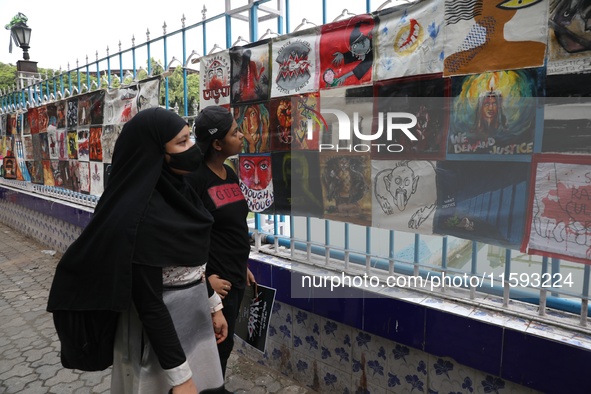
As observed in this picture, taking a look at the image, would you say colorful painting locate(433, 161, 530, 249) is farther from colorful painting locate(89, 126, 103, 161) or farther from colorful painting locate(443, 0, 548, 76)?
colorful painting locate(89, 126, 103, 161)

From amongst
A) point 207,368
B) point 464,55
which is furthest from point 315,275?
point 464,55

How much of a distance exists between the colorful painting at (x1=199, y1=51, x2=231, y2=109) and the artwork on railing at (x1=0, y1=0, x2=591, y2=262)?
0.04 feet

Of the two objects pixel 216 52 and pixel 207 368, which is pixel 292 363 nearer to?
pixel 207 368

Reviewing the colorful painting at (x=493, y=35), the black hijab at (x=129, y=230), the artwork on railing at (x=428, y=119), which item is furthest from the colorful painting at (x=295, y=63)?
the black hijab at (x=129, y=230)

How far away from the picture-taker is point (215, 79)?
2984mm

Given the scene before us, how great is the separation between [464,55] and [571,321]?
123 centimetres

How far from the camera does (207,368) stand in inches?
67.4

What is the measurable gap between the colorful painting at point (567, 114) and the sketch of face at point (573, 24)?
0.36ft

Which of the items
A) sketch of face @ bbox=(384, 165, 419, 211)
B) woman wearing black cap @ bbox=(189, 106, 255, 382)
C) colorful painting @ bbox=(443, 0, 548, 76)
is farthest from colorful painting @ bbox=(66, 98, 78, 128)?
colorful painting @ bbox=(443, 0, 548, 76)

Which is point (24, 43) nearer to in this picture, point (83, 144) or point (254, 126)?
point (83, 144)

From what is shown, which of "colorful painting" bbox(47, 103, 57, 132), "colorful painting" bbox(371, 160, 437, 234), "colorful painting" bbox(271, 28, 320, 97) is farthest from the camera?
"colorful painting" bbox(47, 103, 57, 132)

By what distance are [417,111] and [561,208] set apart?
0.74 meters

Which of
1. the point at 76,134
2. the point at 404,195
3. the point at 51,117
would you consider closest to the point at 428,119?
the point at 404,195

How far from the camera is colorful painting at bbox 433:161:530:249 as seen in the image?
1.70m
